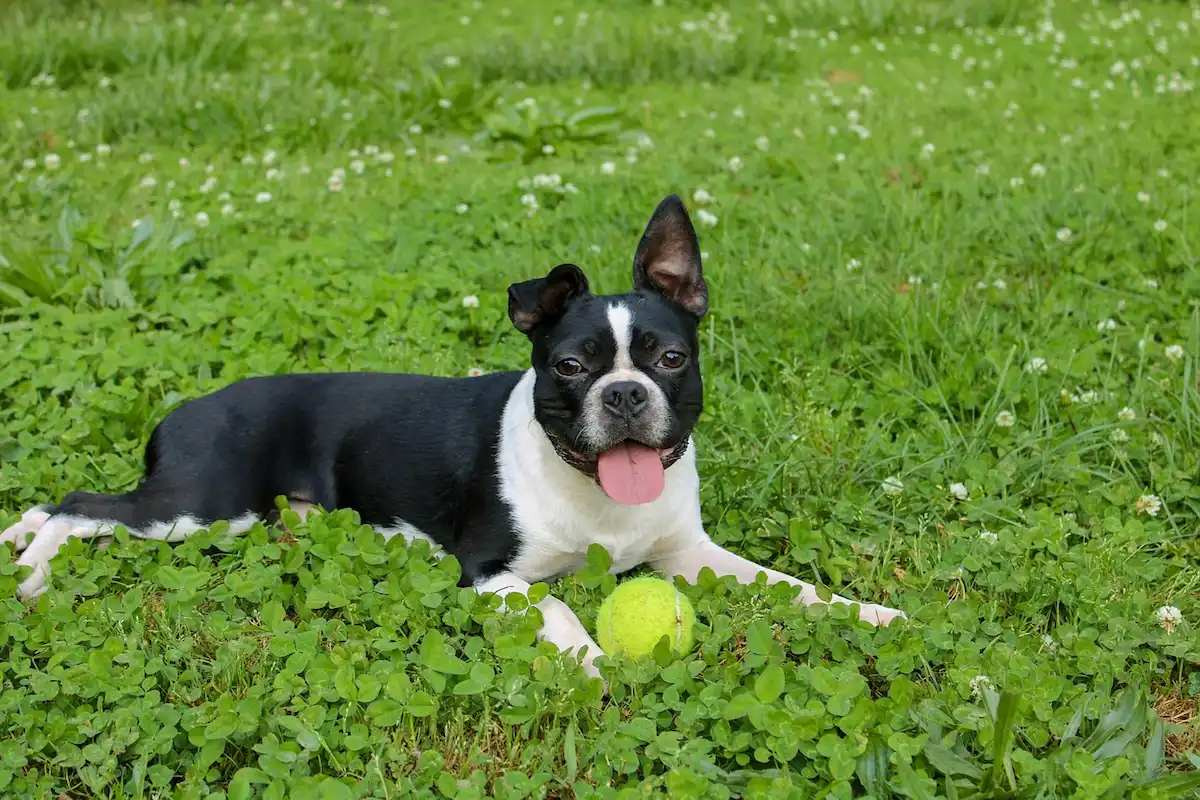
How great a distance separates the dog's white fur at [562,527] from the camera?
11.3 ft

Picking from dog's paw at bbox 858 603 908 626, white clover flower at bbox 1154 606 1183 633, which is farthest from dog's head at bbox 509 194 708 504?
white clover flower at bbox 1154 606 1183 633

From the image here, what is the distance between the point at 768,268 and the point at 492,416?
215cm

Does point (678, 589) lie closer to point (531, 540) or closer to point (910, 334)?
point (531, 540)

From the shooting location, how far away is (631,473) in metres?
3.26

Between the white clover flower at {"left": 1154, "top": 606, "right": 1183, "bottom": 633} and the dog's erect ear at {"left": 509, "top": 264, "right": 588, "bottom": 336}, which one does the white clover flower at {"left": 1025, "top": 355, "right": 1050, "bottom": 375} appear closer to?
the white clover flower at {"left": 1154, "top": 606, "right": 1183, "bottom": 633}

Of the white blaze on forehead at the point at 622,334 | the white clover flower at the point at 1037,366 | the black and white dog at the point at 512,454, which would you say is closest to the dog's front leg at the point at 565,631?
the black and white dog at the point at 512,454

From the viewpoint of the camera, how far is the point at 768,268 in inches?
212

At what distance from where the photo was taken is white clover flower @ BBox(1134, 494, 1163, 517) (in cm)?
378

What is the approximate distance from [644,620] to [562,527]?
521 mm

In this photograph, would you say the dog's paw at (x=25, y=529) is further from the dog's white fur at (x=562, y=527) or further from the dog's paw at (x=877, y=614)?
the dog's paw at (x=877, y=614)

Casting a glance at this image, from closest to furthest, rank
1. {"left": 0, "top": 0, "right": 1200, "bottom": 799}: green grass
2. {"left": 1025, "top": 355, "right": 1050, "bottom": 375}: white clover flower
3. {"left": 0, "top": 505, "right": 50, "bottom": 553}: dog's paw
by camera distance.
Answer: {"left": 0, "top": 0, "right": 1200, "bottom": 799}: green grass
{"left": 0, "top": 505, "right": 50, "bottom": 553}: dog's paw
{"left": 1025, "top": 355, "right": 1050, "bottom": 375}: white clover flower

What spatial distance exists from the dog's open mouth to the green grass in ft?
0.85

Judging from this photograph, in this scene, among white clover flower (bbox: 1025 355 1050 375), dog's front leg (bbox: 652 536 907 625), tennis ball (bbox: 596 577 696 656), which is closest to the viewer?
tennis ball (bbox: 596 577 696 656)

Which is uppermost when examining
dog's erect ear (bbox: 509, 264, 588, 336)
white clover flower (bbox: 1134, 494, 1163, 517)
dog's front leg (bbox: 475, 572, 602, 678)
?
dog's erect ear (bbox: 509, 264, 588, 336)
